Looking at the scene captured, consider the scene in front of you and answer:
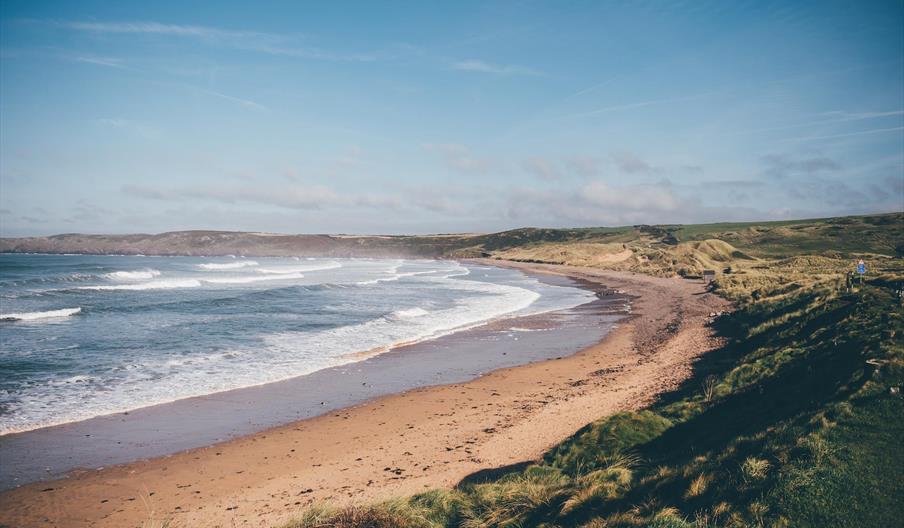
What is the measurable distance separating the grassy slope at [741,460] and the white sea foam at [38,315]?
28503 millimetres

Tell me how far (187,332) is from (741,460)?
2323 centimetres

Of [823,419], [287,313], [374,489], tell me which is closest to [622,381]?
[823,419]

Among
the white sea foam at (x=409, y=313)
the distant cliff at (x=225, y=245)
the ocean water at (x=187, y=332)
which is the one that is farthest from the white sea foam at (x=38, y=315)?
the distant cliff at (x=225, y=245)

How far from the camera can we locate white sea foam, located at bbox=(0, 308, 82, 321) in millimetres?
25261

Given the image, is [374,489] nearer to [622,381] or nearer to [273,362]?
[622,381]

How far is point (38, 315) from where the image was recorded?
2627cm

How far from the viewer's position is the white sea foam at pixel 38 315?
82.9 ft

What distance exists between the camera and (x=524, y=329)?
933 inches

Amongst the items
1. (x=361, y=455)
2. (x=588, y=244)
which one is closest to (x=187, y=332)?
(x=361, y=455)

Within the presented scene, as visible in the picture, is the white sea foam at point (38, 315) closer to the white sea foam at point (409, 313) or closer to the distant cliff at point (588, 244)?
the white sea foam at point (409, 313)

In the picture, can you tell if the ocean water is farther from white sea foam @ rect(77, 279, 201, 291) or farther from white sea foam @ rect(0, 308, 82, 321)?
white sea foam @ rect(77, 279, 201, 291)

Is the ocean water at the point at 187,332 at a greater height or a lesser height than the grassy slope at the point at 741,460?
lesser

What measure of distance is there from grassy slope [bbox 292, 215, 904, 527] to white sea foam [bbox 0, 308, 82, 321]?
2850 centimetres

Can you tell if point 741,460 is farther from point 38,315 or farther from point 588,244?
point 588,244
